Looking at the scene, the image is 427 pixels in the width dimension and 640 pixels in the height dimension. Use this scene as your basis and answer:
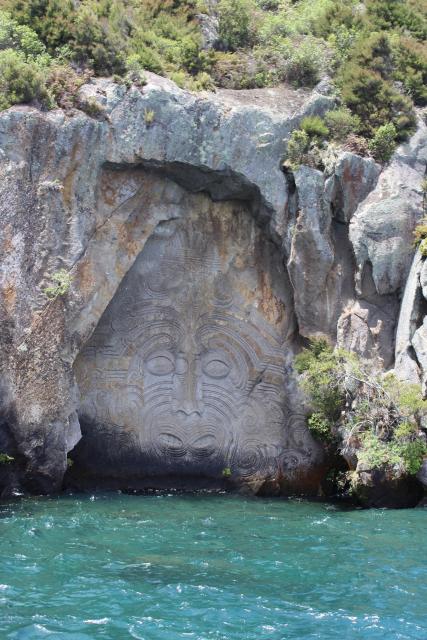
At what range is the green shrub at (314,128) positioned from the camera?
2053cm

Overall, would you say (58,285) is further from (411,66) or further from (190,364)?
(411,66)

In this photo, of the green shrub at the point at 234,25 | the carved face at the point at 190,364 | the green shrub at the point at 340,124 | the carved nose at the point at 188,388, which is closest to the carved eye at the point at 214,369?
the carved face at the point at 190,364

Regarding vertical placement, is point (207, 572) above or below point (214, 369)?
below

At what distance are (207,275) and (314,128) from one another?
4346mm

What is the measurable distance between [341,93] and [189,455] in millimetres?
10017

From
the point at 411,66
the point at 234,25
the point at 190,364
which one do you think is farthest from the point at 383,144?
the point at 190,364

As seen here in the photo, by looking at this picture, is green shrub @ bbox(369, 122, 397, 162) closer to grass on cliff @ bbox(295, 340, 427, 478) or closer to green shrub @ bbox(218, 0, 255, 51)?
grass on cliff @ bbox(295, 340, 427, 478)

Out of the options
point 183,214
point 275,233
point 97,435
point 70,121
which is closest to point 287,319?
point 275,233

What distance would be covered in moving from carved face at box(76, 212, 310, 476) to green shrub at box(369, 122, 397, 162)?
13.0 feet

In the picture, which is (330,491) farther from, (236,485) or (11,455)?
(11,455)

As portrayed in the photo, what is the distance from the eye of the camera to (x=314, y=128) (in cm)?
2053

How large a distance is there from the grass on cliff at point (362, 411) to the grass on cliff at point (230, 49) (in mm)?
5473

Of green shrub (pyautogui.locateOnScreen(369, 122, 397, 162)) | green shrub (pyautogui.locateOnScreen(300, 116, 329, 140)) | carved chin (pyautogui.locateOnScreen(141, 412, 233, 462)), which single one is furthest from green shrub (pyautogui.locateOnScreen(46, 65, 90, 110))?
carved chin (pyautogui.locateOnScreen(141, 412, 233, 462))

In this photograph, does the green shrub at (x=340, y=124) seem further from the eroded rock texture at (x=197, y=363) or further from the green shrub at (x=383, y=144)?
the eroded rock texture at (x=197, y=363)
